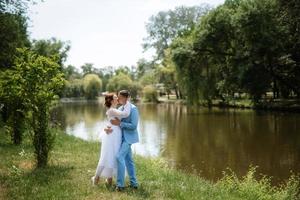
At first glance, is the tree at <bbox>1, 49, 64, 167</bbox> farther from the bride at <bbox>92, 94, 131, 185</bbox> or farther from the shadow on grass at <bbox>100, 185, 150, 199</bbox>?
the shadow on grass at <bbox>100, 185, 150, 199</bbox>

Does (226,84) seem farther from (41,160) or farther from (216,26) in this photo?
(41,160)

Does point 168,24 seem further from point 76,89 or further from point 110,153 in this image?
point 110,153

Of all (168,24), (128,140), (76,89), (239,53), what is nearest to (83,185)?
(128,140)

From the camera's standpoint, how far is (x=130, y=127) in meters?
9.02

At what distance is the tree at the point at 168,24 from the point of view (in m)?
84.4

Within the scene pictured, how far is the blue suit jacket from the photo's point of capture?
902 centimetres

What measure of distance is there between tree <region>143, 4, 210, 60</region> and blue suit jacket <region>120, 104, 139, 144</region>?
75.6 metres

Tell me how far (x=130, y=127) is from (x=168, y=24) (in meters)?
79.7

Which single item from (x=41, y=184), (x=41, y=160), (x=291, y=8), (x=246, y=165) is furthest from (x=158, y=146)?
(x=291, y=8)

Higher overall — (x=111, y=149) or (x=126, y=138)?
(x=126, y=138)

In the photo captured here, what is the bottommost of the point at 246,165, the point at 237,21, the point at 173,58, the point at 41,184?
the point at 246,165

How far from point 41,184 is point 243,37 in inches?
1486

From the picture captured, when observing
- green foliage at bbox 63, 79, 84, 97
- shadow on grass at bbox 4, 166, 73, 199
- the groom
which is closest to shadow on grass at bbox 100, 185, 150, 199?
the groom

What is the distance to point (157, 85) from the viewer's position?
315 ft
